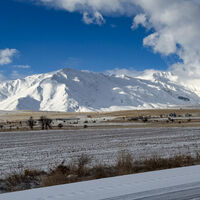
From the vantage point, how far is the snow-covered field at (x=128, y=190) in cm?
667

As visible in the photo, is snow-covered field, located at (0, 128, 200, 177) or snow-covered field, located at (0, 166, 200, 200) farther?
snow-covered field, located at (0, 128, 200, 177)

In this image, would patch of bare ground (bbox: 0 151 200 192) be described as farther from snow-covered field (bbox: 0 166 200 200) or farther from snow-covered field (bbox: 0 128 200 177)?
snow-covered field (bbox: 0 128 200 177)

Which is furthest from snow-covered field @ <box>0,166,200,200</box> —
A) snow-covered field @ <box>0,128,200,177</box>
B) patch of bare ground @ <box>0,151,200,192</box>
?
snow-covered field @ <box>0,128,200,177</box>

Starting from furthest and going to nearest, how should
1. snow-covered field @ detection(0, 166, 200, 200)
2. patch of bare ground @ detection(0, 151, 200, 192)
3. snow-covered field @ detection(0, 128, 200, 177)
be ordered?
snow-covered field @ detection(0, 128, 200, 177) < patch of bare ground @ detection(0, 151, 200, 192) < snow-covered field @ detection(0, 166, 200, 200)

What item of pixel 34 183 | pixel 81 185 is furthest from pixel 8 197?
pixel 34 183

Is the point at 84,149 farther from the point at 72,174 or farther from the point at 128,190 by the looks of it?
the point at 128,190

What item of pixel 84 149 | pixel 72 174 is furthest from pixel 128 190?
pixel 84 149

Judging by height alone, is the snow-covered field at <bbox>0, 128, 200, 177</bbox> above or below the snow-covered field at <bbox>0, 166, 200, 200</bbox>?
above

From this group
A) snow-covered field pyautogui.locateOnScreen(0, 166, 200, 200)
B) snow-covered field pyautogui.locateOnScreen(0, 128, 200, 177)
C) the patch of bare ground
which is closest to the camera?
snow-covered field pyautogui.locateOnScreen(0, 166, 200, 200)

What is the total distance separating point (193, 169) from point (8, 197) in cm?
532

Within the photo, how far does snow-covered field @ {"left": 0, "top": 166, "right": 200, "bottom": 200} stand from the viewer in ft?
21.9

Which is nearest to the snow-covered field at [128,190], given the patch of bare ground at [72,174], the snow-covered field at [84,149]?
the patch of bare ground at [72,174]

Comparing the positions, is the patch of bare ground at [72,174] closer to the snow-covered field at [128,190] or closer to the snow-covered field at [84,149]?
the snow-covered field at [128,190]

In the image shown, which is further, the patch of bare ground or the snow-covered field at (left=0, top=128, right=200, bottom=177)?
the snow-covered field at (left=0, top=128, right=200, bottom=177)
